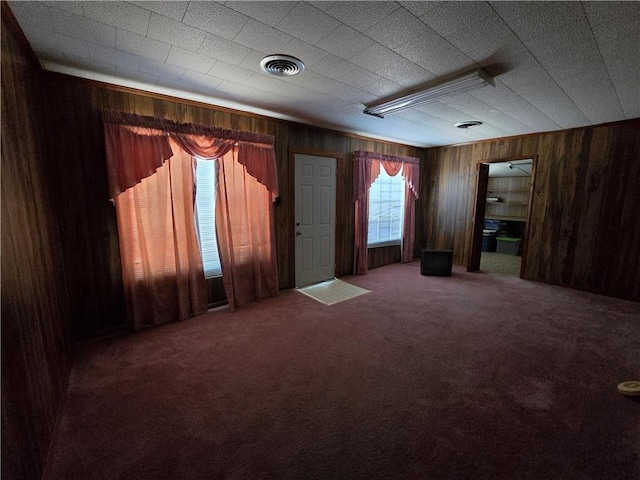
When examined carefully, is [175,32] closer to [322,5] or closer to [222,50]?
[222,50]

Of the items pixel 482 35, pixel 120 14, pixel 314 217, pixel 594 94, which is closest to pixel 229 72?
pixel 120 14

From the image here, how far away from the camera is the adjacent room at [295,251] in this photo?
146 cm

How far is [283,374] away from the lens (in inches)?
83.1

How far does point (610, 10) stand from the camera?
1.44 meters

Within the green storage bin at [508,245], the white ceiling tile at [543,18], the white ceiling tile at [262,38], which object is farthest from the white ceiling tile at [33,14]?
the green storage bin at [508,245]

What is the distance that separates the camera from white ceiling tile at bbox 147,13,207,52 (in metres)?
1.59

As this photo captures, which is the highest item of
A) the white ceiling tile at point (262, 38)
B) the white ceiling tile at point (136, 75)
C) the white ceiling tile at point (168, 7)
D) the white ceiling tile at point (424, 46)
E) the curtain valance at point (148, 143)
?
the white ceiling tile at point (136, 75)

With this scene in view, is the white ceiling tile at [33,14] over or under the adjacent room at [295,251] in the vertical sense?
over

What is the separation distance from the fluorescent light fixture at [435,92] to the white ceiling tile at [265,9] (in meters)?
1.49

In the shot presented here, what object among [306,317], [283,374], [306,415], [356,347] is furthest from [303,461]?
[306,317]

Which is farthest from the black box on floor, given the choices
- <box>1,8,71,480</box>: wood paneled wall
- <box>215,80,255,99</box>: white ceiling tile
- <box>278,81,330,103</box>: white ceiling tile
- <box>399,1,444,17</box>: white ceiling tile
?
<box>1,8,71,480</box>: wood paneled wall

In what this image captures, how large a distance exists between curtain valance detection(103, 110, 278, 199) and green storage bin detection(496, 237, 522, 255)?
6.34m

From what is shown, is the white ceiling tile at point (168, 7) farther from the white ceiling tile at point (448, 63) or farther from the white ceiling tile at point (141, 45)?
the white ceiling tile at point (448, 63)

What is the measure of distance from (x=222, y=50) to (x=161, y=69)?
2.22 ft
